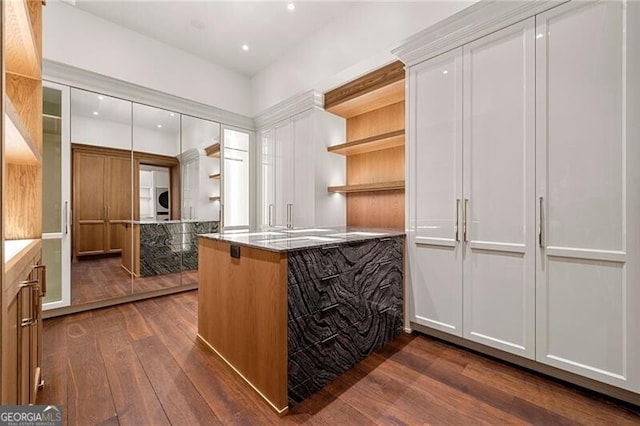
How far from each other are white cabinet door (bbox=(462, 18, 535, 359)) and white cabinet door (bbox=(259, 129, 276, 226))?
278cm

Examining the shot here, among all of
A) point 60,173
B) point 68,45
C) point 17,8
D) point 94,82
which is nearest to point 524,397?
point 17,8

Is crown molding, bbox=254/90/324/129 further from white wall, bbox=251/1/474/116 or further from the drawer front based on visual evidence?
the drawer front

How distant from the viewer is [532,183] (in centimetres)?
188

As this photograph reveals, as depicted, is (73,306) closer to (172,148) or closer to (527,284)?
(172,148)

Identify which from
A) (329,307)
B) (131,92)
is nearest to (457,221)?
(329,307)

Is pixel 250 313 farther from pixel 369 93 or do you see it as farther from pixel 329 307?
pixel 369 93

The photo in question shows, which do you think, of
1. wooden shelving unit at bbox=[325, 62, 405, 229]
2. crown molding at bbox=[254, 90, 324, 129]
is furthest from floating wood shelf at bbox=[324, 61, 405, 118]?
crown molding at bbox=[254, 90, 324, 129]

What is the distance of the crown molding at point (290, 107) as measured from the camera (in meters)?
3.50

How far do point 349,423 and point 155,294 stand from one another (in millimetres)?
3125

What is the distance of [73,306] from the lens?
3.00m

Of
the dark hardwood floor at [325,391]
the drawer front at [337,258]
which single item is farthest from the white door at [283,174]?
the dark hardwood floor at [325,391]

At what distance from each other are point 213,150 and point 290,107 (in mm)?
1333

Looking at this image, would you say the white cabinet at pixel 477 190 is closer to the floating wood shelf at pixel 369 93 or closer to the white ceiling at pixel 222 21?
the floating wood shelf at pixel 369 93

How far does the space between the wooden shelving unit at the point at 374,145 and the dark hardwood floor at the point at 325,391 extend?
60.7 inches
